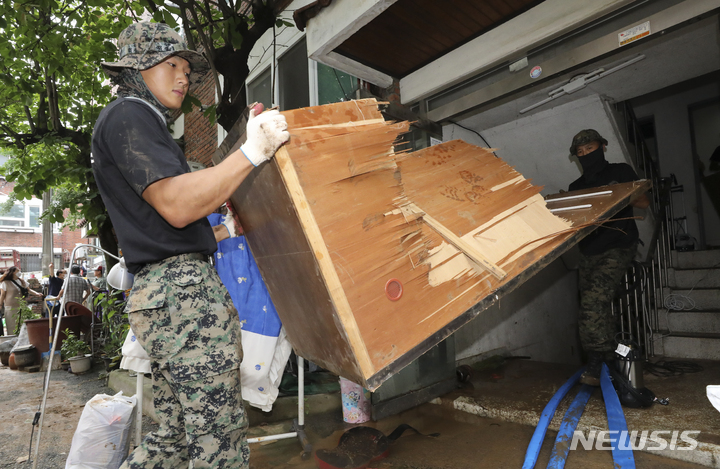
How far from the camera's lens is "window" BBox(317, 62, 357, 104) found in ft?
13.1

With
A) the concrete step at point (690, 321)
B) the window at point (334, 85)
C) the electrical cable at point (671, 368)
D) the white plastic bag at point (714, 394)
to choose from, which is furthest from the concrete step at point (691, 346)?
the window at point (334, 85)

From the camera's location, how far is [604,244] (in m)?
3.21

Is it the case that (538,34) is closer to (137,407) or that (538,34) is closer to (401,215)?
(401,215)

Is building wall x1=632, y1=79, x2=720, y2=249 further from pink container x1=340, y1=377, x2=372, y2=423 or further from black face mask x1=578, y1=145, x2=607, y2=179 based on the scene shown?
pink container x1=340, y1=377, x2=372, y2=423

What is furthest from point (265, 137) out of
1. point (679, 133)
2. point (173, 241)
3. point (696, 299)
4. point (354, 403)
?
point (679, 133)

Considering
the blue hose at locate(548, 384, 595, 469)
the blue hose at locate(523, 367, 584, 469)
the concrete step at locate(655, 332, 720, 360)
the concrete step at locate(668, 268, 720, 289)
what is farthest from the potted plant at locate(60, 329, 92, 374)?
the concrete step at locate(668, 268, 720, 289)

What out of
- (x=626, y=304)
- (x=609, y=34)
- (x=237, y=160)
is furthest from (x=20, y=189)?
(x=626, y=304)

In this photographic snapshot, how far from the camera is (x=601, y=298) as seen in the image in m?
3.17

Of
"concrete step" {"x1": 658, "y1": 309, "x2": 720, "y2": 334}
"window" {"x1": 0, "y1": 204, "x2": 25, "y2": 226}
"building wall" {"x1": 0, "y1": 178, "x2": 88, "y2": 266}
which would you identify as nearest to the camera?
"concrete step" {"x1": 658, "y1": 309, "x2": 720, "y2": 334}

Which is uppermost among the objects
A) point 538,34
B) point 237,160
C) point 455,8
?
point 455,8

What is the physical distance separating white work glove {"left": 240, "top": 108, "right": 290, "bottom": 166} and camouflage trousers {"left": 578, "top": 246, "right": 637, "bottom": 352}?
117 inches

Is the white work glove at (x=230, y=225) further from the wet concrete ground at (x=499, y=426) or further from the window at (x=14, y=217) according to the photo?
the window at (x=14, y=217)

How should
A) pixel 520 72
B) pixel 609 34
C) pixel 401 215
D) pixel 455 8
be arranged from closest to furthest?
pixel 401 215 → pixel 609 34 → pixel 455 8 → pixel 520 72

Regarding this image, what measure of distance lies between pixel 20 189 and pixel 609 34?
681 centimetres
